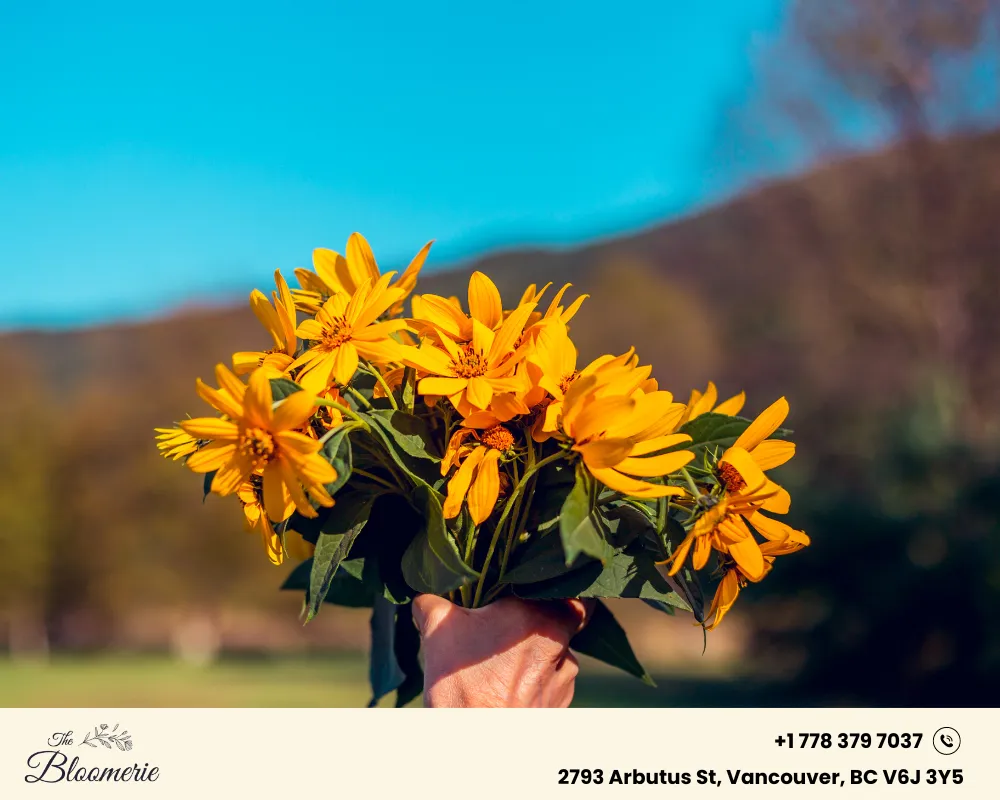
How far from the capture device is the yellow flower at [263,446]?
1.85 feet

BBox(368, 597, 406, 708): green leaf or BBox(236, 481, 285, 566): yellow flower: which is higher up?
BBox(236, 481, 285, 566): yellow flower

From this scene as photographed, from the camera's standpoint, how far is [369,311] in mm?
665

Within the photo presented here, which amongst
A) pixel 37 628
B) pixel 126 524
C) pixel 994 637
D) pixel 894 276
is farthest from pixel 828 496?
pixel 37 628

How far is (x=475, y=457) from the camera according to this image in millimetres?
632

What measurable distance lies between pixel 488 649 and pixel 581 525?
0.19 meters

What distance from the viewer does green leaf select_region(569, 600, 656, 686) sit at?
2.59 feet

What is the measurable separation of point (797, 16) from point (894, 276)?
3321 mm

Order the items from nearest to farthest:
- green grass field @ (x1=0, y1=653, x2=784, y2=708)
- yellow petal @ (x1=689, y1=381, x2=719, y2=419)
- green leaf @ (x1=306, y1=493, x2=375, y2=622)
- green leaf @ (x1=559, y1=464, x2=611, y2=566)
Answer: green leaf @ (x1=559, y1=464, x2=611, y2=566)
green leaf @ (x1=306, y1=493, x2=375, y2=622)
yellow petal @ (x1=689, y1=381, x2=719, y2=419)
green grass field @ (x1=0, y1=653, x2=784, y2=708)

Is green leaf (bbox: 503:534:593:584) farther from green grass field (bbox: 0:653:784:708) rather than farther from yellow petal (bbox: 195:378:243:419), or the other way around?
green grass field (bbox: 0:653:784:708)
